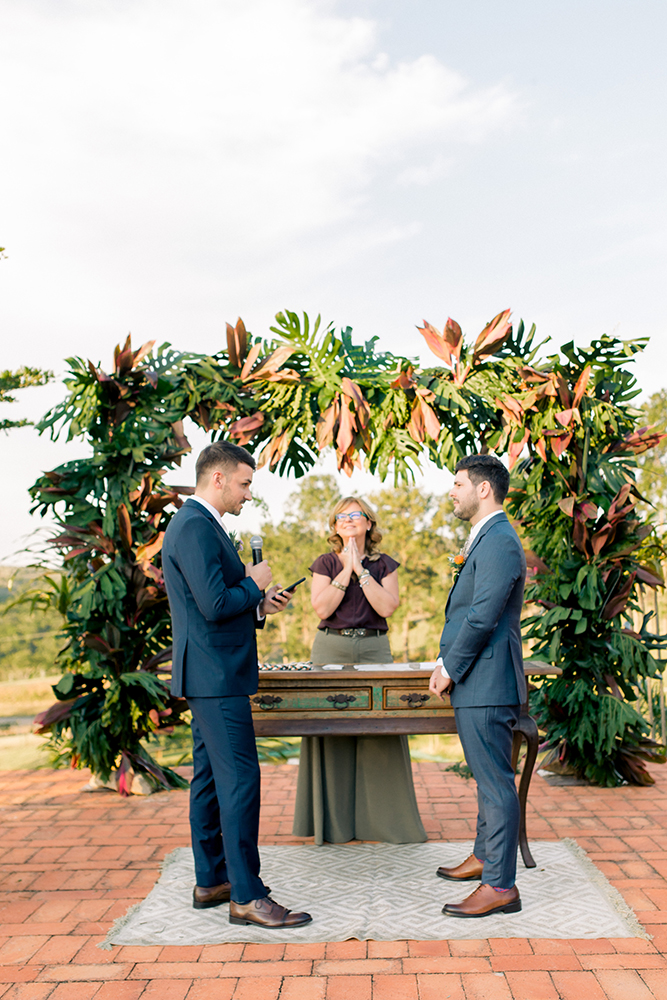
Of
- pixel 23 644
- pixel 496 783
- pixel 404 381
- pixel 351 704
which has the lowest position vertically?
pixel 23 644

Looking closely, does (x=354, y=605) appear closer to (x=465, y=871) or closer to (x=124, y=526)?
(x=465, y=871)

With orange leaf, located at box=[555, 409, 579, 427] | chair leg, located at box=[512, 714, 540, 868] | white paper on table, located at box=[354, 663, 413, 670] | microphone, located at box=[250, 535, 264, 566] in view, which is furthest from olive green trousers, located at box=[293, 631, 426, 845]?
orange leaf, located at box=[555, 409, 579, 427]

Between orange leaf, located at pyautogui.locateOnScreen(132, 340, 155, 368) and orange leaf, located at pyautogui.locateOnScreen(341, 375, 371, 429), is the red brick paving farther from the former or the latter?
orange leaf, located at pyautogui.locateOnScreen(132, 340, 155, 368)

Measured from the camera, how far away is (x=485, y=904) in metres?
3.47

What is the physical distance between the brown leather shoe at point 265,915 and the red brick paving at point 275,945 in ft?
0.42

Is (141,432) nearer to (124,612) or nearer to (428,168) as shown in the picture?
(124,612)

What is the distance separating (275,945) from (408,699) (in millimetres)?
1223

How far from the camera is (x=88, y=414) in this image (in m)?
5.66

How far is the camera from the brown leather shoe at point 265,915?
3395 mm

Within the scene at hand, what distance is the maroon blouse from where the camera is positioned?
456 cm

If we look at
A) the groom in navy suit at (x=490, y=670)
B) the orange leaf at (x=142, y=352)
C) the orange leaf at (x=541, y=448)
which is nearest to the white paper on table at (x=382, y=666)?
the groom in navy suit at (x=490, y=670)

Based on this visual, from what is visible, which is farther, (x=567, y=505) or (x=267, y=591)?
(x=567, y=505)

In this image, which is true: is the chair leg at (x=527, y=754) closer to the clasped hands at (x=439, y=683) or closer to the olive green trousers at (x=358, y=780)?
the clasped hands at (x=439, y=683)

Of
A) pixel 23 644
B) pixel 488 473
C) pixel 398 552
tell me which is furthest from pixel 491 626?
pixel 23 644
